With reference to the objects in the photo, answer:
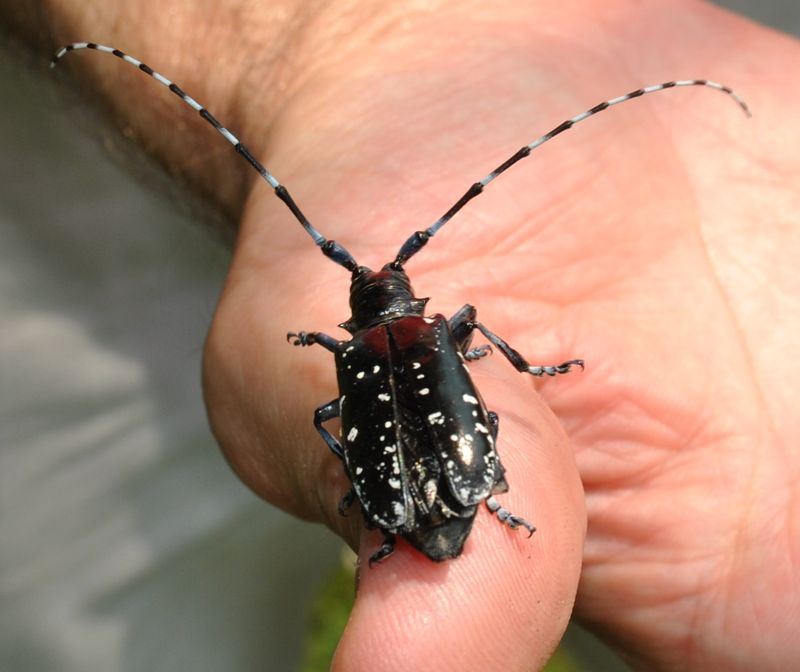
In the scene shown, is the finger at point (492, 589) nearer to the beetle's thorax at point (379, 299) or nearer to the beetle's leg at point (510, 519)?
the beetle's leg at point (510, 519)

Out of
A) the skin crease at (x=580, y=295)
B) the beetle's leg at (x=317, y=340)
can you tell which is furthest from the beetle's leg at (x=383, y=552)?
the beetle's leg at (x=317, y=340)

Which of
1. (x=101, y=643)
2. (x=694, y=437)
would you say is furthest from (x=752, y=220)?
(x=101, y=643)

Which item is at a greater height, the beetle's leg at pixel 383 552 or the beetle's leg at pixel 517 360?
the beetle's leg at pixel 517 360

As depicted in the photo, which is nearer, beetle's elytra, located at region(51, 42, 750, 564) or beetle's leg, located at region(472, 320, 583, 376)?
beetle's elytra, located at region(51, 42, 750, 564)

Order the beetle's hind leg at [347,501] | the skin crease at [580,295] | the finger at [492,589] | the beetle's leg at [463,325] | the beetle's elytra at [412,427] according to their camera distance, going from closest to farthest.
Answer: the finger at [492,589] < the beetle's elytra at [412,427] < the beetle's hind leg at [347,501] < the beetle's leg at [463,325] < the skin crease at [580,295]

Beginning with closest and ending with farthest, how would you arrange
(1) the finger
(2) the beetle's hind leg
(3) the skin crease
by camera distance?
(1) the finger → (2) the beetle's hind leg → (3) the skin crease

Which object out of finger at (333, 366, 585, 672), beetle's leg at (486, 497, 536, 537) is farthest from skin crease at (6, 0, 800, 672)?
beetle's leg at (486, 497, 536, 537)

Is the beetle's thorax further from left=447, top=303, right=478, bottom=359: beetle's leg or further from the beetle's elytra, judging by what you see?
left=447, top=303, right=478, bottom=359: beetle's leg
